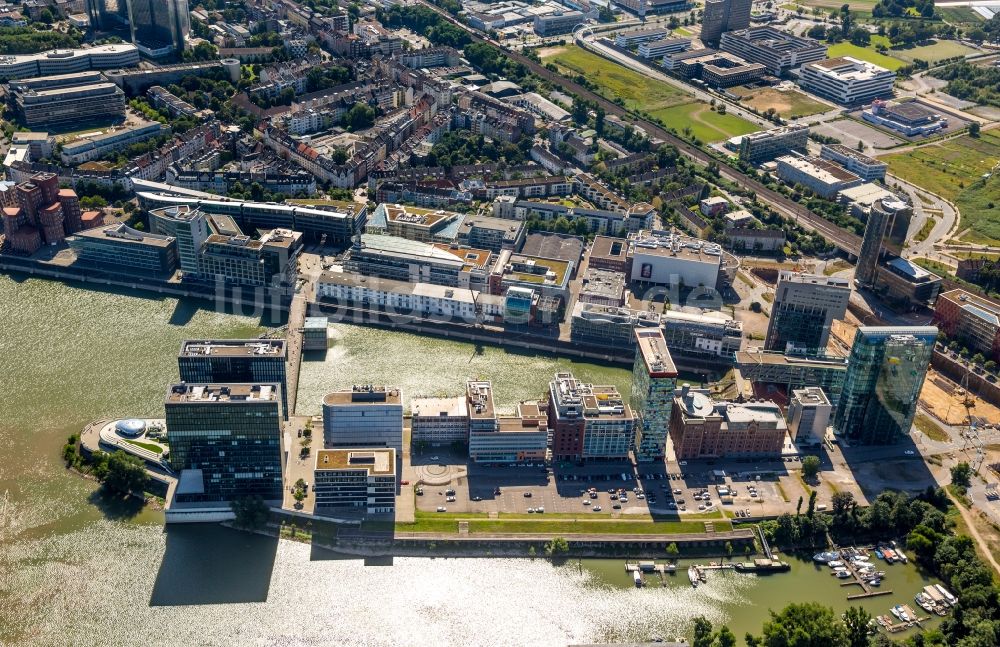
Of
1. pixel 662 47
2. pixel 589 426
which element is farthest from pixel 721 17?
pixel 589 426

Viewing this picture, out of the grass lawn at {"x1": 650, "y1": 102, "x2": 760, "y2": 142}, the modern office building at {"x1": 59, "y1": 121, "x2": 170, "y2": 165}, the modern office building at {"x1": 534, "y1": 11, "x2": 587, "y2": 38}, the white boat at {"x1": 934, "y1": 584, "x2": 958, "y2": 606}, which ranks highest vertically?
the modern office building at {"x1": 534, "y1": 11, "x2": 587, "y2": 38}

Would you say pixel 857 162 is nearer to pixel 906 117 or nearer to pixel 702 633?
pixel 906 117

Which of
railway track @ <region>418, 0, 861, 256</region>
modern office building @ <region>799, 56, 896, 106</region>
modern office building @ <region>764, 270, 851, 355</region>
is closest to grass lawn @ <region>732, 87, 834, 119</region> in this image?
modern office building @ <region>799, 56, 896, 106</region>

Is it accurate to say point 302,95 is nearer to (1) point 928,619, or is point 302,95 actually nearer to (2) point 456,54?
(2) point 456,54

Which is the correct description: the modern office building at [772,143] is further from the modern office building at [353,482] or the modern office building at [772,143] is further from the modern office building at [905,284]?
the modern office building at [353,482]

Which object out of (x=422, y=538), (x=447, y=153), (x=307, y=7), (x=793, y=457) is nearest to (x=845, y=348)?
(x=793, y=457)

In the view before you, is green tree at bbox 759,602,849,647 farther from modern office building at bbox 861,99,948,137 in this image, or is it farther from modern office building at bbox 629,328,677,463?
modern office building at bbox 861,99,948,137

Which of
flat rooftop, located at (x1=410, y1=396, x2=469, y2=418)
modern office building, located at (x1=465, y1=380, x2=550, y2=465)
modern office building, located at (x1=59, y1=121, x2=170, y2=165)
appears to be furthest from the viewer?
modern office building, located at (x1=59, y1=121, x2=170, y2=165)
